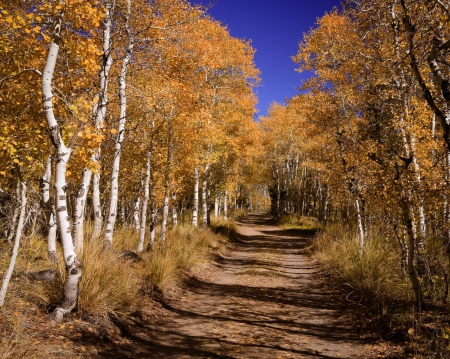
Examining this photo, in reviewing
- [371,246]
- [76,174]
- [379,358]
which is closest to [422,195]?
[379,358]

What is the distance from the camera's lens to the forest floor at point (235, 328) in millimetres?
4836

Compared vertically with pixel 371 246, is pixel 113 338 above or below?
below

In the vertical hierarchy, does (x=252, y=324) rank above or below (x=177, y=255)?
below

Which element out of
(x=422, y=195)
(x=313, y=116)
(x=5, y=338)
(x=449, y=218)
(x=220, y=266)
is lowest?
(x=220, y=266)

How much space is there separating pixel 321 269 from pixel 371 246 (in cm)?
203

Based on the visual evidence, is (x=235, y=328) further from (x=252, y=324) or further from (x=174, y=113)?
(x=174, y=113)

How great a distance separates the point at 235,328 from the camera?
611 cm

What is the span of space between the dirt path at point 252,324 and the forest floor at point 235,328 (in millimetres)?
15

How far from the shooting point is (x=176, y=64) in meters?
9.65

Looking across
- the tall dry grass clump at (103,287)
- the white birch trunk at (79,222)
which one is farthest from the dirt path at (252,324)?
the white birch trunk at (79,222)

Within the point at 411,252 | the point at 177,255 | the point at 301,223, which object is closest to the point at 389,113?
the point at 411,252

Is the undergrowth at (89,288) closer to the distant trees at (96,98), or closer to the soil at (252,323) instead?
the distant trees at (96,98)

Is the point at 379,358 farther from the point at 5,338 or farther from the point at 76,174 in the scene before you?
the point at 76,174

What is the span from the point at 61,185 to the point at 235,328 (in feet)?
13.0
